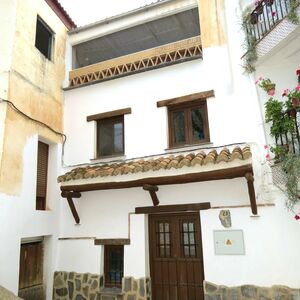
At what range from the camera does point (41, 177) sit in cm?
884

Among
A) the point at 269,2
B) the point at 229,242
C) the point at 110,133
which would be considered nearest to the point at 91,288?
the point at 229,242

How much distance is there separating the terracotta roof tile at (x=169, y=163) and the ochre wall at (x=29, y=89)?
4.63 feet

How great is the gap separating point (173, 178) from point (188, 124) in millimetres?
1913

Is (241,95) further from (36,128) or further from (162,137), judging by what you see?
(36,128)

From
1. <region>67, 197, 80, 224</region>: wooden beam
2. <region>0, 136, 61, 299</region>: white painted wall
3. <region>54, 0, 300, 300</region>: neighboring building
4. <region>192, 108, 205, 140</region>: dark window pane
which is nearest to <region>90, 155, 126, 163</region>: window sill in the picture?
<region>54, 0, 300, 300</region>: neighboring building

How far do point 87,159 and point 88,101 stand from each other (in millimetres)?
1881

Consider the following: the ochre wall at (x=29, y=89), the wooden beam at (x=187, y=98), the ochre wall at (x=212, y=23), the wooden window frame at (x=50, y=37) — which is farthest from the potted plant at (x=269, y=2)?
the wooden window frame at (x=50, y=37)

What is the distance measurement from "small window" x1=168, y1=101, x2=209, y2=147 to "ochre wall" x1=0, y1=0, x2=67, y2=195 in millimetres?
3564

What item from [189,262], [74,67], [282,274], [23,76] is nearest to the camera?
[282,274]

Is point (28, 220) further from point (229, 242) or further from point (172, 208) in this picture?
point (229, 242)

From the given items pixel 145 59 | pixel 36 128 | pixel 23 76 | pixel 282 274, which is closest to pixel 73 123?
pixel 36 128

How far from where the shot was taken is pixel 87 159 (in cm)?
923

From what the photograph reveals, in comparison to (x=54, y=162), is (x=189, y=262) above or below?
below

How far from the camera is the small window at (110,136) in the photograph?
921 cm
